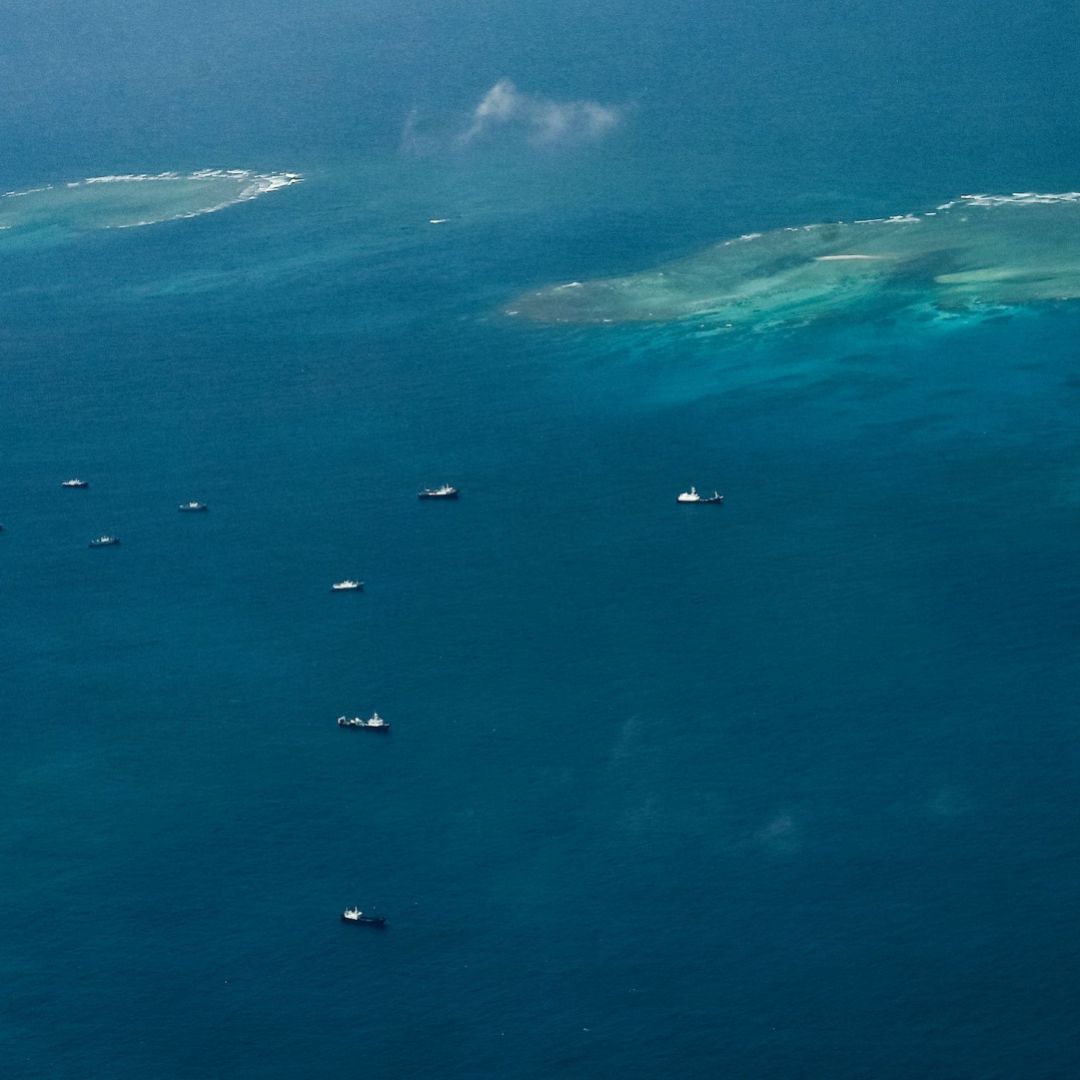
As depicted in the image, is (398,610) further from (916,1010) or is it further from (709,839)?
(916,1010)

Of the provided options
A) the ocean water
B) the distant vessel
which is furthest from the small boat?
the distant vessel

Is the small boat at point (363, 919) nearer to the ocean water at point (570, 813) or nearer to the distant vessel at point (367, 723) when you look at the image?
the ocean water at point (570, 813)

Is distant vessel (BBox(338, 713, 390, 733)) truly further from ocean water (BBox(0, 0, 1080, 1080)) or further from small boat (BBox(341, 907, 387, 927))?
small boat (BBox(341, 907, 387, 927))

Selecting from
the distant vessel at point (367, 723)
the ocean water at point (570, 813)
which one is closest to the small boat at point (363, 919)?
the ocean water at point (570, 813)

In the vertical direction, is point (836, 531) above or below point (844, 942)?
above

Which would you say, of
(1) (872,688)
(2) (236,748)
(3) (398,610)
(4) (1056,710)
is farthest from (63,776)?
(4) (1056,710)
